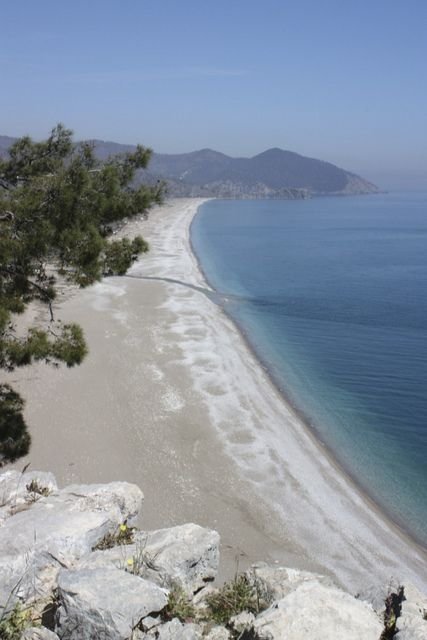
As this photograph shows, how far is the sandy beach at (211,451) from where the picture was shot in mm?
12922

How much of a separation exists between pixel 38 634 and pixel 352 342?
2518 centimetres

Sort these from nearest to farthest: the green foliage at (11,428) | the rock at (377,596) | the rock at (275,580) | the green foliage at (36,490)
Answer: the rock at (275,580), the rock at (377,596), the green foliage at (36,490), the green foliage at (11,428)

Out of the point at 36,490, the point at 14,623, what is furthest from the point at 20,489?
the point at 14,623

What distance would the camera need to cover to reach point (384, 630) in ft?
19.4

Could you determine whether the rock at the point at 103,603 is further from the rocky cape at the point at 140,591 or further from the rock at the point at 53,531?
the rock at the point at 53,531

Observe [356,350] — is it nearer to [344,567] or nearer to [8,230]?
[344,567]

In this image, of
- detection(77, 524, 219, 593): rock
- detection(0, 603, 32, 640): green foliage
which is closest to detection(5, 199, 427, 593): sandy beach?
detection(77, 524, 219, 593): rock

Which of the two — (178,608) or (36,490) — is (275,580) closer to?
(178,608)

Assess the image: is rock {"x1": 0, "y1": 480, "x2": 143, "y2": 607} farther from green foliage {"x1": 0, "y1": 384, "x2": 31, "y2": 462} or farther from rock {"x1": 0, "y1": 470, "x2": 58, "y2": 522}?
green foliage {"x1": 0, "y1": 384, "x2": 31, "y2": 462}

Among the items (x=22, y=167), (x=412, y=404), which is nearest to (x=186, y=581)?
(x=22, y=167)

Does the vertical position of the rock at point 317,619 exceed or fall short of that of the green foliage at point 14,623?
it exceeds it

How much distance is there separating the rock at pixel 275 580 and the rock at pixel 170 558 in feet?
1.95

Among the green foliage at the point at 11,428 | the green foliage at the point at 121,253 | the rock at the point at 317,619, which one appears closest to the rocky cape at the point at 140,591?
the rock at the point at 317,619

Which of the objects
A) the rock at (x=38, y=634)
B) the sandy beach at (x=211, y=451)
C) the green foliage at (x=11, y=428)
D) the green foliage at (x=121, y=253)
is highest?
the green foliage at (x=121, y=253)
